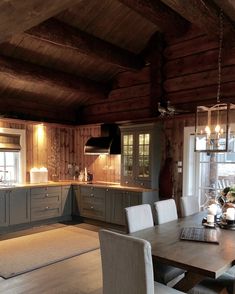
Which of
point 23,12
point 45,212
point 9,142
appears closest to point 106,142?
point 45,212

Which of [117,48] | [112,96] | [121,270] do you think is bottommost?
[121,270]

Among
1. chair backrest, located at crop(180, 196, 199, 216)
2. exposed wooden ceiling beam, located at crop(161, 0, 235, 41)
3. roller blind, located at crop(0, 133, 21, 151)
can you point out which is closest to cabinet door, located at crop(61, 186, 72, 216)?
roller blind, located at crop(0, 133, 21, 151)

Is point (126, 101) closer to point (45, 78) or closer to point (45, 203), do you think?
point (45, 78)

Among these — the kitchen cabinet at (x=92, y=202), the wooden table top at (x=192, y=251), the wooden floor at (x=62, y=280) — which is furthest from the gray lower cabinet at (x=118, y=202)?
the wooden table top at (x=192, y=251)

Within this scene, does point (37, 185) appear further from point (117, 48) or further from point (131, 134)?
point (117, 48)

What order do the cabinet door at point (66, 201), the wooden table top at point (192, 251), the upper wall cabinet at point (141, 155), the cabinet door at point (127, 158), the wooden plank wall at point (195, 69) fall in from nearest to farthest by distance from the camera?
the wooden table top at point (192, 251) < the wooden plank wall at point (195, 69) < the upper wall cabinet at point (141, 155) < the cabinet door at point (127, 158) < the cabinet door at point (66, 201)

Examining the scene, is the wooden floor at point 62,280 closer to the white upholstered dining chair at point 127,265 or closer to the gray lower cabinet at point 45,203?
the white upholstered dining chair at point 127,265

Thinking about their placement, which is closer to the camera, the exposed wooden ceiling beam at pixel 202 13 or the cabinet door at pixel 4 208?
the exposed wooden ceiling beam at pixel 202 13

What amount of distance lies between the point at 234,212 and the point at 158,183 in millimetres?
2473

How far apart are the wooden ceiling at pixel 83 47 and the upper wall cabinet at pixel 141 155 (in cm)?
135

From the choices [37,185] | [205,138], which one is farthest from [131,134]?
[205,138]

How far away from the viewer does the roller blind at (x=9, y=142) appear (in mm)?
6004

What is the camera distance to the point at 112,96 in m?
6.80

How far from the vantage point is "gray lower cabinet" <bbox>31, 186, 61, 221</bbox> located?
19.3 ft
